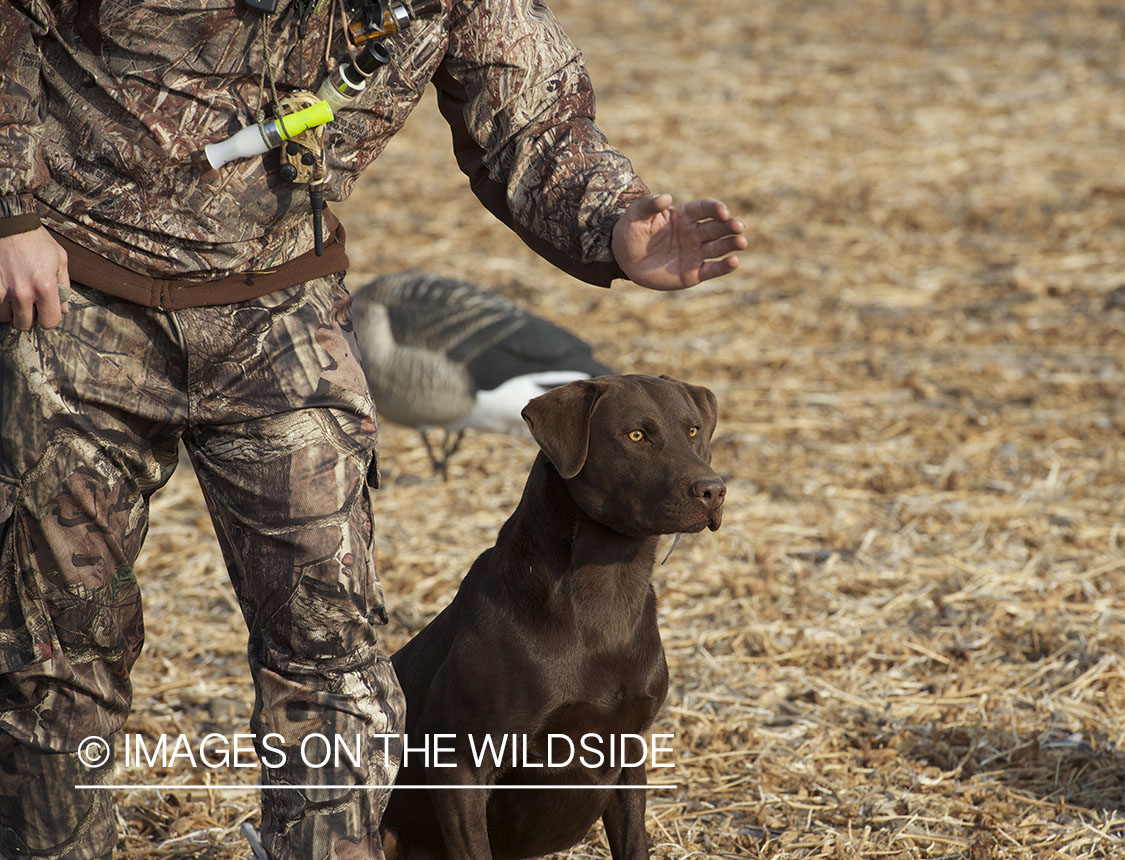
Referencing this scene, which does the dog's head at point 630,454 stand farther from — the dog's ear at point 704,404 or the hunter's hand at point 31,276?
the hunter's hand at point 31,276

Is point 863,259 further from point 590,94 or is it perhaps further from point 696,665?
point 590,94

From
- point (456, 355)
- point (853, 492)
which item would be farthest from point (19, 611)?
point (853, 492)

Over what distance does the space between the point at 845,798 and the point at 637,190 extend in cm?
195

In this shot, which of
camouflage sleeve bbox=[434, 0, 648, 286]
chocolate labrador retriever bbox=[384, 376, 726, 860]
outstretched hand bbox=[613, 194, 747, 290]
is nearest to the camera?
Answer: outstretched hand bbox=[613, 194, 747, 290]

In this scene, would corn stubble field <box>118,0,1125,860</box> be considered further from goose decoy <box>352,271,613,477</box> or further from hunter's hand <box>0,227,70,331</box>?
hunter's hand <box>0,227,70,331</box>

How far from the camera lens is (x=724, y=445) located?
6.95m

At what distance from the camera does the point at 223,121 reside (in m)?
2.75

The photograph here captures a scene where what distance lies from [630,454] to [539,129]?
74 cm

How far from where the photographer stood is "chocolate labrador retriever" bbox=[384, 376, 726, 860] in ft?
10.3

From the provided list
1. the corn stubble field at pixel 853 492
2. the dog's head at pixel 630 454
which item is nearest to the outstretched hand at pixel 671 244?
the dog's head at pixel 630 454

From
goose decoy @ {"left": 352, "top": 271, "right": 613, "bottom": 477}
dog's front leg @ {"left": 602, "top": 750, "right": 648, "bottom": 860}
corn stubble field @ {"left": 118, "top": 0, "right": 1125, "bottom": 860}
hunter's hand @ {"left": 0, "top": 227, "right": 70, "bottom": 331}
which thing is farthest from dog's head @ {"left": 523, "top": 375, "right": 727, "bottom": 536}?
goose decoy @ {"left": 352, "top": 271, "right": 613, "bottom": 477}

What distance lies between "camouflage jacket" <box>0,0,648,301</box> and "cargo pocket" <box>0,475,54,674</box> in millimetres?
602

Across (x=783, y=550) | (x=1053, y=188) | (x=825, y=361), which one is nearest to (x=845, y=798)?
(x=783, y=550)

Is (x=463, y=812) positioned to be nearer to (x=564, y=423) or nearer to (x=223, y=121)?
(x=564, y=423)
